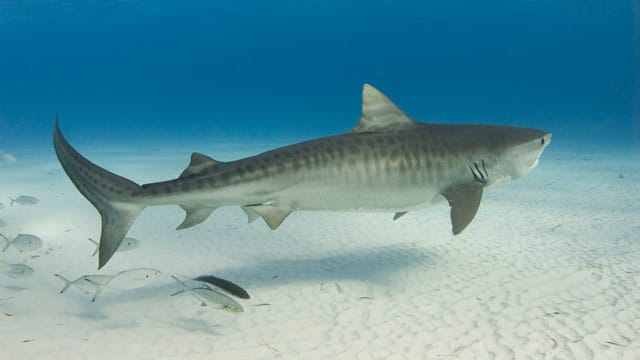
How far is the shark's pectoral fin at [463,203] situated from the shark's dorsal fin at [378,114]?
3.27ft

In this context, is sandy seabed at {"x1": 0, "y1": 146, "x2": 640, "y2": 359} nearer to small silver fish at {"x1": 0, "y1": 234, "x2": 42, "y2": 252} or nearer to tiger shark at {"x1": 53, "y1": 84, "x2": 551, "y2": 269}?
small silver fish at {"x1": 0, "y1": 234, "x2": 42, "y2": 252}

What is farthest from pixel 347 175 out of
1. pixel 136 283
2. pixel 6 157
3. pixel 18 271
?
pixel 6 157

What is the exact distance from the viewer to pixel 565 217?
9922 millimetres

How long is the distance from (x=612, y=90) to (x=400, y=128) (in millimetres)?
154307

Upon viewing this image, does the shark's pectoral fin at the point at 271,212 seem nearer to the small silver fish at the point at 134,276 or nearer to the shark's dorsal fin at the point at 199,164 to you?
the shark's dorsal fin at the point at 199,164

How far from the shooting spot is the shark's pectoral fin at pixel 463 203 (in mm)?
5078

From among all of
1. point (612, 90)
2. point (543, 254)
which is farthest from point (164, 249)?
point (612, 90)

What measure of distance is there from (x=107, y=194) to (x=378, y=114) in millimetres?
3084

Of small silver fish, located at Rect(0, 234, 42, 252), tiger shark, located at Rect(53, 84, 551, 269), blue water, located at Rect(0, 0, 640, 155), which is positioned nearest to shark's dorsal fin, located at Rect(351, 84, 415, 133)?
tiger shark, located at Rect(53, 84, 551, 269)

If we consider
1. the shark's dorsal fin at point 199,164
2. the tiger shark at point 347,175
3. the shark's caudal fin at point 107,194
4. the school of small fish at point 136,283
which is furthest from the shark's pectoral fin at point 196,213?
the school of small fish at point 136,283

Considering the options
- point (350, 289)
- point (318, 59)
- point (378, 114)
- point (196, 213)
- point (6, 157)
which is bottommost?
point (350, 289)

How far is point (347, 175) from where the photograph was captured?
5129mm

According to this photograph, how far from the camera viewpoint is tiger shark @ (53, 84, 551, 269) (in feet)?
14.9

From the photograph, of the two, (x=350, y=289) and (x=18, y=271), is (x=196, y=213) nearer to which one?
(x=350, y=289)
